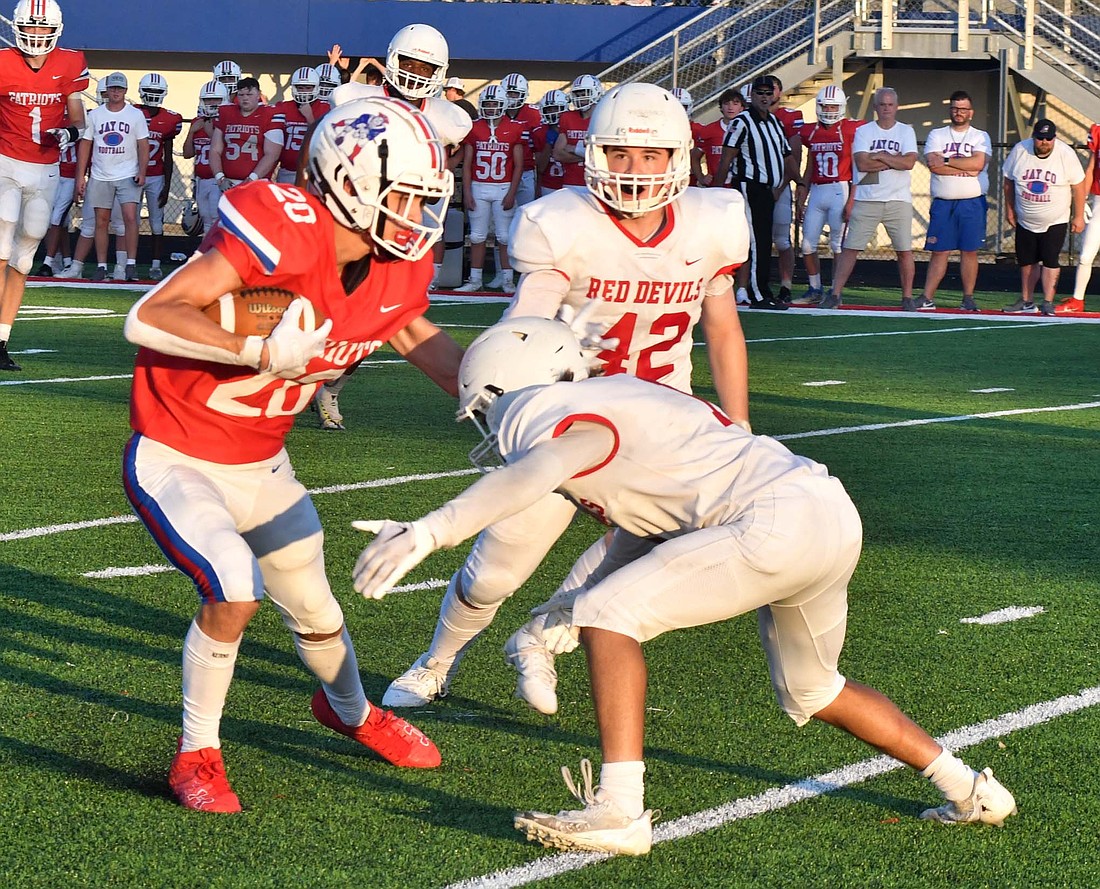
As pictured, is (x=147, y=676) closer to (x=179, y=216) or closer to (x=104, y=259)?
(x=104, y=259)

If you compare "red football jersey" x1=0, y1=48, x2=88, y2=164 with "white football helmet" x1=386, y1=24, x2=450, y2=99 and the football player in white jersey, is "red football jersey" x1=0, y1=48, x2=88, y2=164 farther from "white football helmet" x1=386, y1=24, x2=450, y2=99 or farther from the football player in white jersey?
the football player in white jersey

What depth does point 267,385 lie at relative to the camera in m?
3.53

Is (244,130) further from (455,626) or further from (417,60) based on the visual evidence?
(455,626)

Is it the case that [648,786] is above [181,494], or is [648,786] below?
below

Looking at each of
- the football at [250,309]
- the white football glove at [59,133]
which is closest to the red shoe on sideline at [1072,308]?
the white football glove at [59,133]

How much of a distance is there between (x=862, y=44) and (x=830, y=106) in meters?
6.75

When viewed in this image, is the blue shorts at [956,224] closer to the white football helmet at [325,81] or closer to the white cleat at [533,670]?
the white football helmet at [325,81]

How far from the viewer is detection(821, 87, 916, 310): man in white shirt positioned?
14.8 meters

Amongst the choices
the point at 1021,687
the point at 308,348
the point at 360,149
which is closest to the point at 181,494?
the point at 308,348

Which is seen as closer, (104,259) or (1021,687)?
(1021,687)

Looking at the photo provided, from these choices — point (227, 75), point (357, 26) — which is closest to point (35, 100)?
point (227, 75)

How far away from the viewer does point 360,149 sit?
11.2ft

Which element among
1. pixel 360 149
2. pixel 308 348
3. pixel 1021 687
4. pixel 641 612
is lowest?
pixel 1021 687

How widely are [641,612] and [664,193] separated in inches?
68.9
